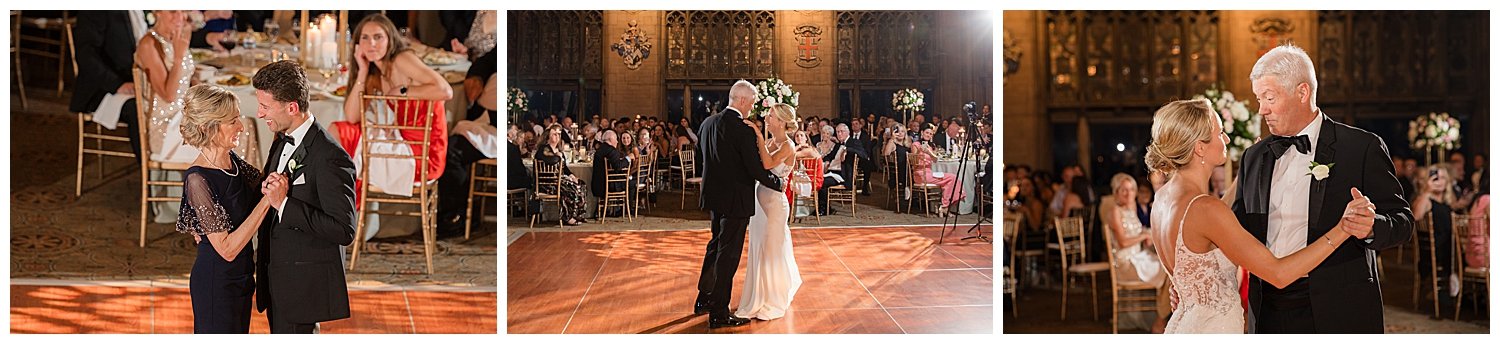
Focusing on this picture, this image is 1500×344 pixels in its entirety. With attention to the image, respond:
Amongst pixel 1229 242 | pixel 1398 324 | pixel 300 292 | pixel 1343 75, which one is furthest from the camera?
pixel 1343 75

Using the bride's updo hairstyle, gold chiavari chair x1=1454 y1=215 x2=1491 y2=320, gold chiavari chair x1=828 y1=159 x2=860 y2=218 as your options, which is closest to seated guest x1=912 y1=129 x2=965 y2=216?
gold chiavari chair x1=828 y1=159 x2=860 y2=218

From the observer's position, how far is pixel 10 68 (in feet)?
15.1

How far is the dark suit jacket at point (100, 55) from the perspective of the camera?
462 centimetres

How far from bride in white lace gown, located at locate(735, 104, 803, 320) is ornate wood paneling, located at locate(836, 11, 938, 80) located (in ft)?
1.53

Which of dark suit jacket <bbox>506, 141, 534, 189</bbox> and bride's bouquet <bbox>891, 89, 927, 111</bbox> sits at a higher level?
bride's bouquet <bbox>891, 89, 927, 111</bbox>

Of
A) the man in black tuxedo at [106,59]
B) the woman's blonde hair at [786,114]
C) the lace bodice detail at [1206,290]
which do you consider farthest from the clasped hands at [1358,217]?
the man in black tuxedo at [106,59]

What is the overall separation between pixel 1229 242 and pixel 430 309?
3161 millimetres

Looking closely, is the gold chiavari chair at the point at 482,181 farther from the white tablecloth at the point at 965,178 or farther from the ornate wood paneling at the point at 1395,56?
the ornate wood paneling at the point at 1395,56

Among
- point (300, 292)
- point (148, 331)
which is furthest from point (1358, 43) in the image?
point (148, 331)

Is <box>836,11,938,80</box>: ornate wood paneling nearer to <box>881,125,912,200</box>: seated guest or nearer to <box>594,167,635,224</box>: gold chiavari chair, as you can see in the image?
<box>881,125,912,200</box>: seated guest

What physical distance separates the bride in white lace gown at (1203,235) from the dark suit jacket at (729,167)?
1496 millimetres

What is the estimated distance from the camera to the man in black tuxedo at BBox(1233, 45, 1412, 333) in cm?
391
